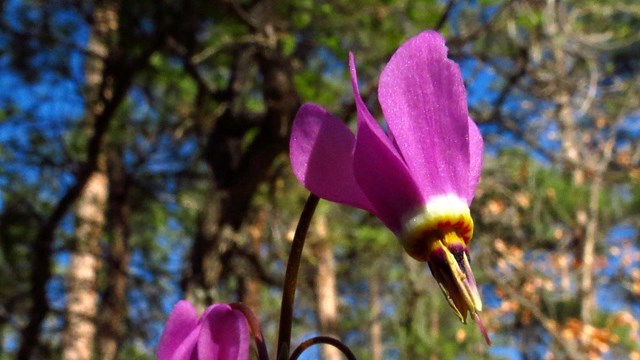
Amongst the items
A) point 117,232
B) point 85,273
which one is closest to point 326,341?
point 117,232

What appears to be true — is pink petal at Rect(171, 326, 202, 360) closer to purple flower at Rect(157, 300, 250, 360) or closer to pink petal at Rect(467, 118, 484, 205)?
purple flower at Rect(157, 300, 250, 360)

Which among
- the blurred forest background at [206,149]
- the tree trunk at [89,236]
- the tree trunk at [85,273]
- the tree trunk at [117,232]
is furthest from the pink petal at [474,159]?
the tree trunk at [117,232]

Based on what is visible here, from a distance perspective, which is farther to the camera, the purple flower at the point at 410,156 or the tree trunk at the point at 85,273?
the tree trunk at the point at 85,273

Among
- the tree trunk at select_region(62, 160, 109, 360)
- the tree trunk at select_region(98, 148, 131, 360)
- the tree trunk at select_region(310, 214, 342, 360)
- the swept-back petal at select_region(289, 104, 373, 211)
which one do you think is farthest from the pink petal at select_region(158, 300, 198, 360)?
the tree trunk at select_region(310, 214, 342, 360)

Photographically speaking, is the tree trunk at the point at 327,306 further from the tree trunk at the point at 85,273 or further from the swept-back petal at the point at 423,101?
the swept-back petal at the point at 423,101

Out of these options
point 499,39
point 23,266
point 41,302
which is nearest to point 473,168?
point 41,302

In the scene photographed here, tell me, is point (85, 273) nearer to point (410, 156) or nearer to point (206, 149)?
point (206, 149)
